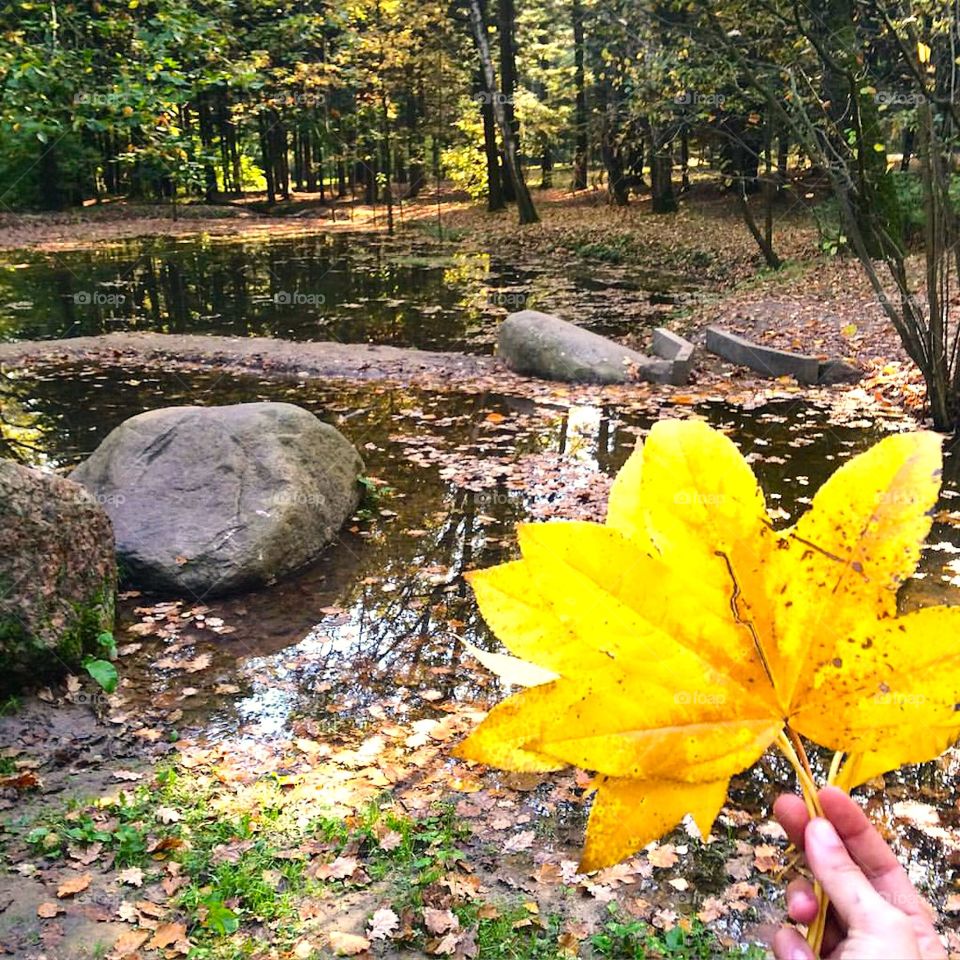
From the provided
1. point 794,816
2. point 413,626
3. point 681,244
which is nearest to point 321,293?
point 681,244

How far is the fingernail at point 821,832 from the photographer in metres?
0.58

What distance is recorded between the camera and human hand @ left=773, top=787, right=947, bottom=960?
23.4 inches

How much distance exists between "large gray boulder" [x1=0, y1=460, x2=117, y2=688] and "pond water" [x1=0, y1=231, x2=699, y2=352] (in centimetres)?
863

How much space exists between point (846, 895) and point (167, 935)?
10.3ft

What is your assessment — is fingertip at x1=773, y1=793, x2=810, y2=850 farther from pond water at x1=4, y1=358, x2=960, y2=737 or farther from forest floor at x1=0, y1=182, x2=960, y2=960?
pond water at x1=4, y1=358, x2=960, y2=737

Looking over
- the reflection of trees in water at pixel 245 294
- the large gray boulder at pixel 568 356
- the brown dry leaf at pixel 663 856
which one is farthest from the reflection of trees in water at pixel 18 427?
the brown dry leaf at pixel 663 856

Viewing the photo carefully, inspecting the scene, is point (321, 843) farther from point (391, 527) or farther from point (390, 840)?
point (391, 527)

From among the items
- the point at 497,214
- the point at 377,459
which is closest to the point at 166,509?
the point at 377,459

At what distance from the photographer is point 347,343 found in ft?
45.0

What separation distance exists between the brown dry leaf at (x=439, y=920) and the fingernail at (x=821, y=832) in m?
2.98

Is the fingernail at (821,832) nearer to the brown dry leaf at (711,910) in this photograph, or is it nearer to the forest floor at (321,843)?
the forest floor at (321,843)

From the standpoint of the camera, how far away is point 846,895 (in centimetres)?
62

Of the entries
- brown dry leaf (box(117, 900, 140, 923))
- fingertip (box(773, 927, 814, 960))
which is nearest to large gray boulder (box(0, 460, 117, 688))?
brown dry leaf (box(117, 900, 140, 923))

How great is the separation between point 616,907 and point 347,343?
452 inches
